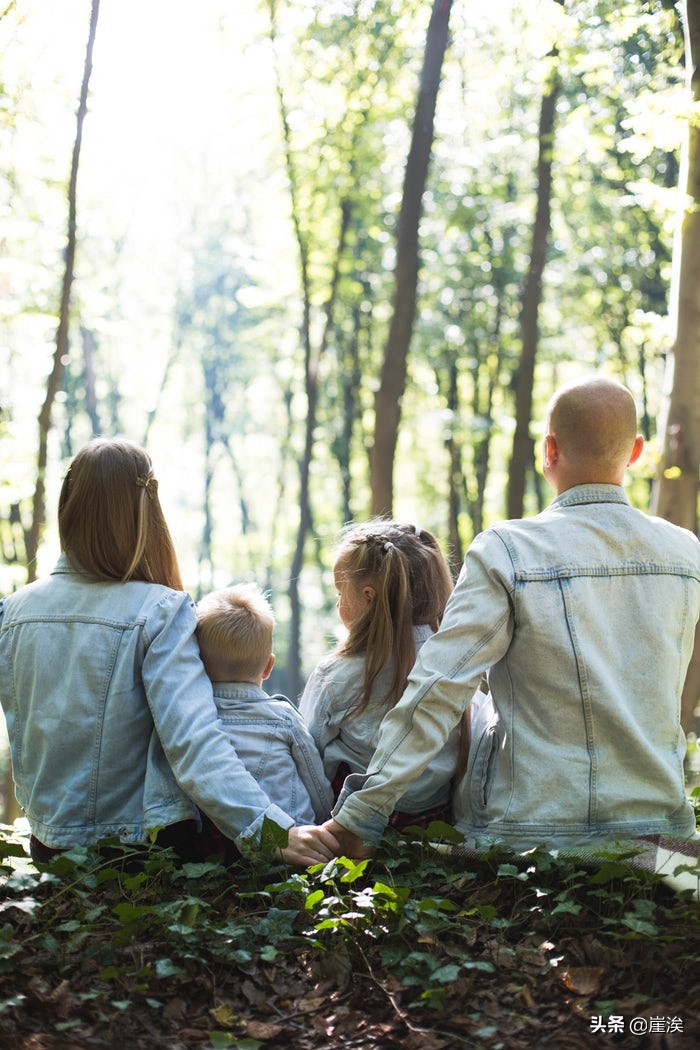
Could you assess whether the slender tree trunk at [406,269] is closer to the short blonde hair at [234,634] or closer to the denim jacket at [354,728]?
the denim jacket at [354,728]

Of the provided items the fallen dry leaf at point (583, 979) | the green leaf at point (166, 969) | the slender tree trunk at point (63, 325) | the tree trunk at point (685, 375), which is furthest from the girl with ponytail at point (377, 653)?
the slender tree trunk at point (63, 325)

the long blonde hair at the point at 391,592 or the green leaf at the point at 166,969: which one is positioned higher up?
the long blonde hair at the point at 391,592

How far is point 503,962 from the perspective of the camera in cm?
282

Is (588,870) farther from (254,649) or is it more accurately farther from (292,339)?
(292,339)

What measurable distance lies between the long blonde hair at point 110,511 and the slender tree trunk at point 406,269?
5.26 m

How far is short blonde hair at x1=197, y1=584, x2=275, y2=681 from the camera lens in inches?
148

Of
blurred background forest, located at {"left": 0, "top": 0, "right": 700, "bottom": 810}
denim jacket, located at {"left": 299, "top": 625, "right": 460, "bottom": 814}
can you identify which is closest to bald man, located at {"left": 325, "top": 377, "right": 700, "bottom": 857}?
denim jacket, located at {"left": 299, "top": 625, "right": 460, "bottom": 814}

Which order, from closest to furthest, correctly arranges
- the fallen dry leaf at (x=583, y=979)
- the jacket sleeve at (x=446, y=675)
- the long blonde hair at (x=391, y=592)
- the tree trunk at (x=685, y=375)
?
the fallen dry leaf at (x=583, y=979), the jacket sleeve at (x=446, y=675), the long blonde hair at (x=391, y=592), the tree trunk at (x=685, y=375)

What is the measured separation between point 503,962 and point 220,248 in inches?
1107

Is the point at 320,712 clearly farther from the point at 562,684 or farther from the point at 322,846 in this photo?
the point at 562,684

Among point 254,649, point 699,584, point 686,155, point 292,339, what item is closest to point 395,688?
point 254,649

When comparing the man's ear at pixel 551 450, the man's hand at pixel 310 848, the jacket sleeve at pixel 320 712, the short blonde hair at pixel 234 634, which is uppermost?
the man's ear at pixel 551 450

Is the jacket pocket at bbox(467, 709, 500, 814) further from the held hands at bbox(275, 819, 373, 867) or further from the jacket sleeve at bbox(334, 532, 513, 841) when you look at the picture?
the held hands at bbox(275, 819, 373, 867)

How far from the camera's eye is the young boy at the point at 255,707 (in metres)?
3.73
